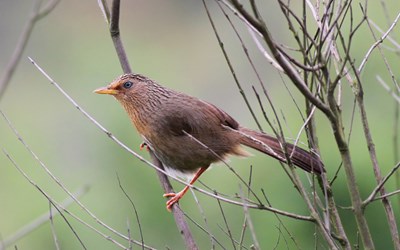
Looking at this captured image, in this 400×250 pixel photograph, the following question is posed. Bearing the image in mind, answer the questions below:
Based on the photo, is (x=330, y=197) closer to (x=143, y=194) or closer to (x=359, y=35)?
(x=143, y=194)

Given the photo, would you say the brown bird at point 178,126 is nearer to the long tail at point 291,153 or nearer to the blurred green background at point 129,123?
the long tail at point 291,153

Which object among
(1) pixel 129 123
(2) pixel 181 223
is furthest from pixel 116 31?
(1) pixel 129 123

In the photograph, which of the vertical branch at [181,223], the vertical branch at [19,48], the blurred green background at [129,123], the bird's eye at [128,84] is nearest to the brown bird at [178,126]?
the bird's eye at [128,84]

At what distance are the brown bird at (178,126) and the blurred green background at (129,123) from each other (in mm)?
618

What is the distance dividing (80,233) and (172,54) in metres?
7.20

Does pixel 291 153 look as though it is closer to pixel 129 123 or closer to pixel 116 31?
pixel 116 31

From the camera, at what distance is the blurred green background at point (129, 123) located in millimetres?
7223

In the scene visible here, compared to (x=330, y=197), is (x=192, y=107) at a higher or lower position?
higher

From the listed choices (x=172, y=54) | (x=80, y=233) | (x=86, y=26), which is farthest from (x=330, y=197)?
(x=86, y=26)

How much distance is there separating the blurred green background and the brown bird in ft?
2.03

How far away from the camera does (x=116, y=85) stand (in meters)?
5.17

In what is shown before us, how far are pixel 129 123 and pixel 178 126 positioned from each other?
10.3 feet

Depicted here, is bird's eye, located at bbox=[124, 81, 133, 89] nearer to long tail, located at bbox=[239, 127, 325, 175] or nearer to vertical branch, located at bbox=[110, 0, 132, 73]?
vertical branch, located at bbox=[110, 0, 132, 73]

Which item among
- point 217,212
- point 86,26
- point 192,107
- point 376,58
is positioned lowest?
point 217,212
